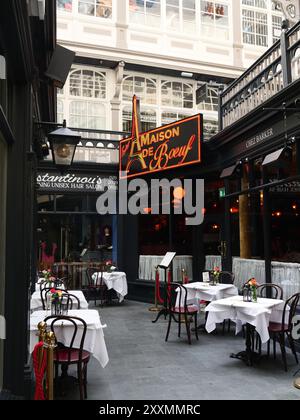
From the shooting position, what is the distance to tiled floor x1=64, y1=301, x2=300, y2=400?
503 centimetres

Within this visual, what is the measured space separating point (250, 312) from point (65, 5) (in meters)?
13.8

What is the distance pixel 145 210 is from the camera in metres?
13.1

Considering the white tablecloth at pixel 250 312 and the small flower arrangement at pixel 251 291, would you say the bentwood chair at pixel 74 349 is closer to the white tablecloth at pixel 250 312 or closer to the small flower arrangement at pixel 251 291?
the white tablecloth at pixel 250 312

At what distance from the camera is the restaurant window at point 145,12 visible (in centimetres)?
1612

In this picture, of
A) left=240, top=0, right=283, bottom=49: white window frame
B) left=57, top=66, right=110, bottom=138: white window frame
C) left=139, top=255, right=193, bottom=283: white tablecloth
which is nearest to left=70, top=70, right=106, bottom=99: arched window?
left=57, top=66, right=110, bottom=138: white window frame

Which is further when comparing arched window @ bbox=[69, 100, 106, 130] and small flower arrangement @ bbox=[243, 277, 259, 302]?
arched window @ bbox=[69, 100, 106, 130]

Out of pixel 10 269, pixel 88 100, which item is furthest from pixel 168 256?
pixel 88 100

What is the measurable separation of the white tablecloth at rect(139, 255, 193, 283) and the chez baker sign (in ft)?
8.84

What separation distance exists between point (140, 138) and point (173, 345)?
22.1 feet

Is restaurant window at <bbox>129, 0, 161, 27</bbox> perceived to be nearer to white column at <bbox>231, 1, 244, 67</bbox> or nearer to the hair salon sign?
white column at <bbox>231, 1, 244, 67</bbox>

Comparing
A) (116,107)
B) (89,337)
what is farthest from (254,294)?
(116,107)

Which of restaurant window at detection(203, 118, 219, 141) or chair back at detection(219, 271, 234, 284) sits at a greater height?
restaurant window at detection(203, 118, 219, 141)

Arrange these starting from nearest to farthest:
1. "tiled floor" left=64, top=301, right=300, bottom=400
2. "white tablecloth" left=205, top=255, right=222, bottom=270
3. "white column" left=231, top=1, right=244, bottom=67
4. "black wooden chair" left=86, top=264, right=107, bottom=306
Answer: "tiled floor" left=64, top=301, right=300, bottom=400
"white tablecloth" left=205, top=255, right=222, bottom=270
"black wooden chair" left=86, top=264, right=107, bottom=306
"white column" left=231, top=1, right=244, bottom=67

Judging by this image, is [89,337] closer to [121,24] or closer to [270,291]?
[270,291]
